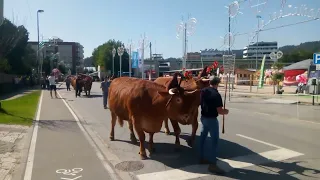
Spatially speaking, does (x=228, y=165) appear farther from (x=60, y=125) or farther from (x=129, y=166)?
(x=60, y=125)

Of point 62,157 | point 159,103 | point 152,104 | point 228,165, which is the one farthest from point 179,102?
point 62,157

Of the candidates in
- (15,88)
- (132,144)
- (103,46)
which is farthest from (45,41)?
(132,144)

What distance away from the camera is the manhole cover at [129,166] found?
690 cm

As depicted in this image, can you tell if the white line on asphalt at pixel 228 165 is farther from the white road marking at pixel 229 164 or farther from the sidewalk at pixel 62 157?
the sidewalk at pixel 62 157

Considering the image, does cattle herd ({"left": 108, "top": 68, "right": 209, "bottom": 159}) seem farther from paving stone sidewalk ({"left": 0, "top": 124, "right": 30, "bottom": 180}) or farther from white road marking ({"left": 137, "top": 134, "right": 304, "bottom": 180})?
paving stone sidewalk ({"left": 0, "top": 124, "right": 30, "bottom": 180})

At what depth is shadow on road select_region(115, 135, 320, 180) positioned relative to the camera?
6305mm

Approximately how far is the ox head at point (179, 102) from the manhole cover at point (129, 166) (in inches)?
52.2

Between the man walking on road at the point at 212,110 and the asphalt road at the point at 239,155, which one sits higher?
the man walking on road at the point at 212,110

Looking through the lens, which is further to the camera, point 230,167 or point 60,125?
point 60,125

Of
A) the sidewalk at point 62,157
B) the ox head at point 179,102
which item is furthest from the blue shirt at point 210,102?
the sidewalk at point 62,157

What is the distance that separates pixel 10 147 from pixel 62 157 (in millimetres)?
2026

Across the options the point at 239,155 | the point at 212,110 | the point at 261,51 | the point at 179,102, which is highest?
the point at 261,51

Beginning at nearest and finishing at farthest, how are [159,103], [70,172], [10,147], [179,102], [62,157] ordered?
1. [70,172]
2. [179,102]
3. [159,103]
4. [62,157]
5. [10,147]

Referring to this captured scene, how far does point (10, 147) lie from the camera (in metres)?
8.92
